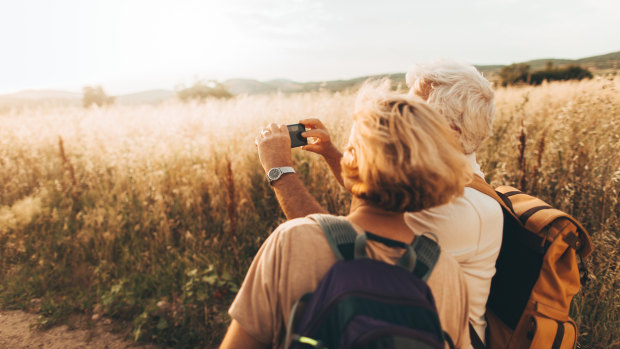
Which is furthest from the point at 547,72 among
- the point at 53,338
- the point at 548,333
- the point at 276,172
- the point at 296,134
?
the point at 53,338

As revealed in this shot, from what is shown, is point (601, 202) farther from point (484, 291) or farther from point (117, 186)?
point (117, 186)

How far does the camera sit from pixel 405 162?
0.83m

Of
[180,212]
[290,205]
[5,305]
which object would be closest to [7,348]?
[5,305]

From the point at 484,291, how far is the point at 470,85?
89 cm

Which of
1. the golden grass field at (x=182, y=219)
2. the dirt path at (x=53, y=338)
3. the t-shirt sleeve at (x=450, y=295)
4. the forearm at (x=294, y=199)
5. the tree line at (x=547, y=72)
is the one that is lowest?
the dirt path at (x=53, y=338)

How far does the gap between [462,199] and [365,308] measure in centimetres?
75

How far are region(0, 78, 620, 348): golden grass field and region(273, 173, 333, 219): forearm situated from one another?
5.66 ft

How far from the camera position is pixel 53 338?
94.6 inches

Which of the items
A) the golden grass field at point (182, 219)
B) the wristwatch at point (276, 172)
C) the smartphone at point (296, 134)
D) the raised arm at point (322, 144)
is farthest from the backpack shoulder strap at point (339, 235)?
the golden grass field at point (182, 219)

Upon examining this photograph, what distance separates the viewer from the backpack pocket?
4.20 ft

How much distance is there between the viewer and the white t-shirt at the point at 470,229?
1.25 m

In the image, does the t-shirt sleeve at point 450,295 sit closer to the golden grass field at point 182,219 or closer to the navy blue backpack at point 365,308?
the navy blue backpack at point 365,308

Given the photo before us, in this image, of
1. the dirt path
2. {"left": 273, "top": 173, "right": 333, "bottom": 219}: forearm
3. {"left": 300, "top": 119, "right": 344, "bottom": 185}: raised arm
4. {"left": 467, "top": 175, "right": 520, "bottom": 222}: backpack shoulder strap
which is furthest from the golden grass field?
{"left": 273, "top": 173, "right": 333, "bottom": 219}: forearm

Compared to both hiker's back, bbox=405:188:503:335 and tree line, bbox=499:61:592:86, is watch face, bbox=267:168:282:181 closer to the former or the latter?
hiker's back, bbox=405:188:503:335
